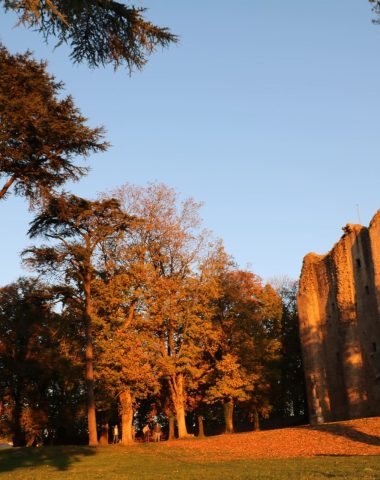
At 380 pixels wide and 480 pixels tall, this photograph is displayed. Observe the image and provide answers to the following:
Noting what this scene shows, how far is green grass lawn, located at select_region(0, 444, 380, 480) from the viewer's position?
14.3 metres

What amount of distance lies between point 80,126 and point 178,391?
→ 2495cm

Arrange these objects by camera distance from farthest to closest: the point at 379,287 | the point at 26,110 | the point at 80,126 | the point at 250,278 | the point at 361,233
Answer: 1. the point at 250,278
2. the point at 361,233
3. the point at 379,287
4. the point at 80,126
5. the point at 26,110

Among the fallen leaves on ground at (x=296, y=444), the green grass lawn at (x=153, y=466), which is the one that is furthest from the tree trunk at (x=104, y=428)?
the green grass lawn at (x=153, y=466)

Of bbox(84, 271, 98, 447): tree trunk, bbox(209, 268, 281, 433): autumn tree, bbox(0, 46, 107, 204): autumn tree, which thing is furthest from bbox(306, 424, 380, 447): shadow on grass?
bbox(0, 46, 107, 204): autumn tree

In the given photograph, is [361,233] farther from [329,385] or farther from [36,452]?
[36,452]

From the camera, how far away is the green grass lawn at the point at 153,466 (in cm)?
1427

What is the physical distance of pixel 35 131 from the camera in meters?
16.3

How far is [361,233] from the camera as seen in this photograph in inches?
1662

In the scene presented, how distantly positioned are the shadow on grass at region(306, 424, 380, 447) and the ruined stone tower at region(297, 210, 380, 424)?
1157 cm

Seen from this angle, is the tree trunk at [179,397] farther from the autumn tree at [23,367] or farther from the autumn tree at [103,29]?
the autumn tree at [103,29]

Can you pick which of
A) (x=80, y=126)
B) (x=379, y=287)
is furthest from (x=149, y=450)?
(x=379, y=287)

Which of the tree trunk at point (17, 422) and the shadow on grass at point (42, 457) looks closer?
the shadow on grass at point (42, 457)

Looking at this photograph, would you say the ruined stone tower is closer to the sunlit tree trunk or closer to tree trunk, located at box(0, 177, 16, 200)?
the sunlit tree trunk

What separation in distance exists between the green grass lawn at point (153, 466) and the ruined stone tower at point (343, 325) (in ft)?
59.9
